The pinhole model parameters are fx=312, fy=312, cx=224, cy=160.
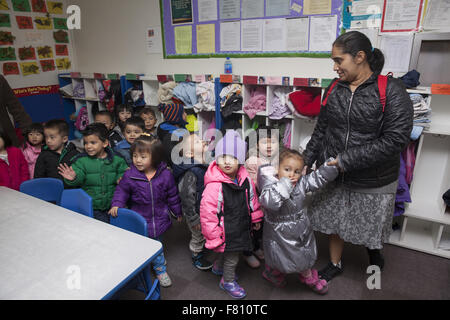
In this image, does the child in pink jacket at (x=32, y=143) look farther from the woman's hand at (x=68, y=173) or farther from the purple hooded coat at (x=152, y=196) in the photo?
the purple hooded coat at (x=152, y=196)

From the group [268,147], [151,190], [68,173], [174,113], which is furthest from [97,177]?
[268,147]

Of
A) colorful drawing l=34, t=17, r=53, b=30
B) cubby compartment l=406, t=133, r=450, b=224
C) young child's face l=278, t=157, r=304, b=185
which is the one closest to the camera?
young child's face l=278, t=157, r=304, b=185

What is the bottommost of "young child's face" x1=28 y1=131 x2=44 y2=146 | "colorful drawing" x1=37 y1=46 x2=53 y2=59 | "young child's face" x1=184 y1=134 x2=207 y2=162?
"young child's face" x1=28 y1=131 x2=44 y2=146

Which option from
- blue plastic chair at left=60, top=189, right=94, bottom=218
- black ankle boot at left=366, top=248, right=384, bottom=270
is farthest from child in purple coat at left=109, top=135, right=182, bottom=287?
black ankle boot at left=366, top=248, right=384, bottom=270

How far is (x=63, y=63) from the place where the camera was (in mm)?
4602

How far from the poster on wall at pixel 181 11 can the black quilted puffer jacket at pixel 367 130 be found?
231 cm

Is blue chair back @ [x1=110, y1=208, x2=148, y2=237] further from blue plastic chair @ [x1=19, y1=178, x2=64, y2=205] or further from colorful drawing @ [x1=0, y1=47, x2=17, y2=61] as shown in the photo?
colorful drawing @ [x1=0, y1=47, x2=17, y2=61]

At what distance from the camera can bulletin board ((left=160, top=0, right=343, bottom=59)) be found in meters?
2.75

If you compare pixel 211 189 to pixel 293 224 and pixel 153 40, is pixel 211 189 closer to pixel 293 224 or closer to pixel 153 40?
pixel 293 224

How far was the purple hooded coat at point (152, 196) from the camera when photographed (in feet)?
6.65

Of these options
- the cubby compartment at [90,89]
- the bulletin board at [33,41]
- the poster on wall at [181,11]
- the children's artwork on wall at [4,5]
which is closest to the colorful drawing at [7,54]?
the bulletin board at [33,41]

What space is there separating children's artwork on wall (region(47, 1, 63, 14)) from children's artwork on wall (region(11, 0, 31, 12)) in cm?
28

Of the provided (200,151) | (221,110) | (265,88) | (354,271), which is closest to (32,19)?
(221,110)

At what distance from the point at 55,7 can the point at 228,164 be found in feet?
13.5
